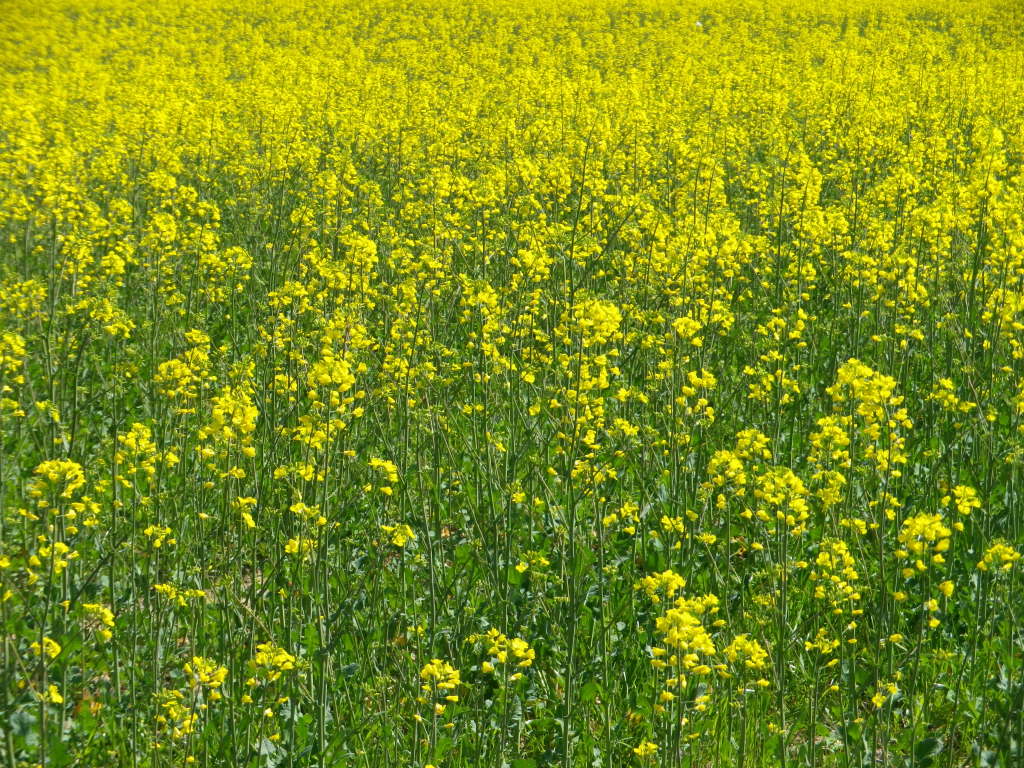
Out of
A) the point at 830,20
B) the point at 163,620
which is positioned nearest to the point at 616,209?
the point at 163,620

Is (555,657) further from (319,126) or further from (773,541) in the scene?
(319,126)

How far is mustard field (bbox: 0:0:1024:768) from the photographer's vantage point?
3.43 meters

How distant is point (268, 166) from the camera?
9453mm

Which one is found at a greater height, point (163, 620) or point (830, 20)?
point (830, 20)

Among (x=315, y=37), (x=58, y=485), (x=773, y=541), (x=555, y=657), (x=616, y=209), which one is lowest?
(x=555, y=657)

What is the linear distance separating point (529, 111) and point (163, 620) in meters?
8.94

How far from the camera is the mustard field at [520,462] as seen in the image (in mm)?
3434

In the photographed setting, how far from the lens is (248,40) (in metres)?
22.9

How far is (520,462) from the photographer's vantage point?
16.2 ft

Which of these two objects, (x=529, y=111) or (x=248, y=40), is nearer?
(x=529, y=111)

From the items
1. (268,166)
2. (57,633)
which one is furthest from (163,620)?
(268,166)

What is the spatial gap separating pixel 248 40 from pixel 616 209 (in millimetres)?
17950

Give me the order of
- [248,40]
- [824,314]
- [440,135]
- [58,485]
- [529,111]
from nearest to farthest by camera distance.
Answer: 1. [58,485]
2. [824,314]
3. [440,135]
4. [529,111]
5. [248,40]

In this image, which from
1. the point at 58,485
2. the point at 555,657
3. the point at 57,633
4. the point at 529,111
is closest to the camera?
the point at 58,485
